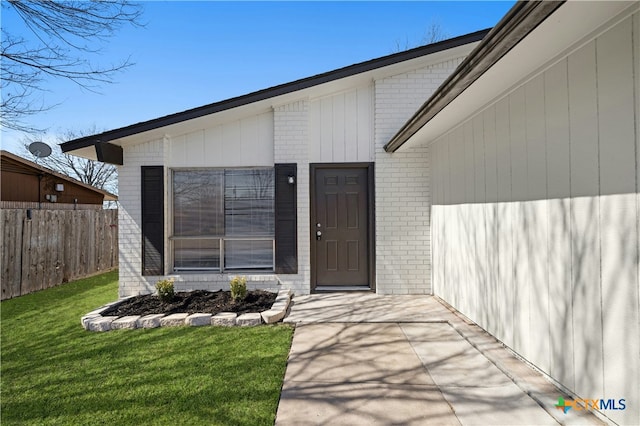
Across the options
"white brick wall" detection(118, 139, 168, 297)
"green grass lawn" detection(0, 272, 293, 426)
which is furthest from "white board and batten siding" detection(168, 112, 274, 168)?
"green grass lawn" detection(0, 272, 293, 426)

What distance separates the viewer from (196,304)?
4359mm

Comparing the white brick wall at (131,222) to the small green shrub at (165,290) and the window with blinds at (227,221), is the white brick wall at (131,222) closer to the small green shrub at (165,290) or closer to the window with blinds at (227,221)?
the window with blinds at (227,221)

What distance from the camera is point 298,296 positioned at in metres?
5.19

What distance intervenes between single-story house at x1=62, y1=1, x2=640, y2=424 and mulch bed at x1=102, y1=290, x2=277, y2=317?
554mm

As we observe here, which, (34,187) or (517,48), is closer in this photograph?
(517,48)

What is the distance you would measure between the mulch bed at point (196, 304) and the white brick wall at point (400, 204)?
203 centimetres

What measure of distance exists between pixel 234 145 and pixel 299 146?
1139mm

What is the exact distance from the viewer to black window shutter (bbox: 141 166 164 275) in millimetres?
5273

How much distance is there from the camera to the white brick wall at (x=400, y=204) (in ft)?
17.4

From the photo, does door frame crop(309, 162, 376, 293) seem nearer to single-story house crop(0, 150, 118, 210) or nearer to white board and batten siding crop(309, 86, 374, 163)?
white board and batten siding crop(309, 86, 374, 163)

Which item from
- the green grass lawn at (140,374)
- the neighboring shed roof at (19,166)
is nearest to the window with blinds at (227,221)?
the green grass lawn at (140,374)

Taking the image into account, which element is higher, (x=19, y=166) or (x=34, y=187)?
(x=19, y=166)

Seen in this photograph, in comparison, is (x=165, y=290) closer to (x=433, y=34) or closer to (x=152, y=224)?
(x=152, y=224)

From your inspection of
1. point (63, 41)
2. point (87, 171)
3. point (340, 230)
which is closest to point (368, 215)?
point (340, 230)
